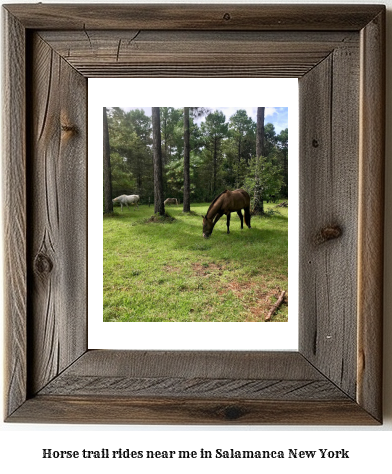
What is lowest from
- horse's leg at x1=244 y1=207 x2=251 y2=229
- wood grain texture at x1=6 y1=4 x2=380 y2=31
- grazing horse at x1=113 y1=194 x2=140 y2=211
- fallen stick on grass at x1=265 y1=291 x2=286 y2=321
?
fallen stick on grass at x1=265 y1=291 x2=286 y2=321

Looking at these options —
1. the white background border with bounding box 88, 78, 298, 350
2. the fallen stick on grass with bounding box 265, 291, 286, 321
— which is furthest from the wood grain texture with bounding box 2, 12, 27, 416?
the fallen stick on grass with bounding box 265, 291, 286, 321

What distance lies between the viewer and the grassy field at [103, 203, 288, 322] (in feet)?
2.71

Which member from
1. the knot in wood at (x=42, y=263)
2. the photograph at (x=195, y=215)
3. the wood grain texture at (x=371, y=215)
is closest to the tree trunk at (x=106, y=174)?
the photograph at (x=195, y=215)

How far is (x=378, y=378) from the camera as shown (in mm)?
783

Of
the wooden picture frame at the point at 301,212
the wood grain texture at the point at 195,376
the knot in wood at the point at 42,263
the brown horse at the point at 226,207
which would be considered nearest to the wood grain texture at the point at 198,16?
the wooden picture frame at the point at 301,212

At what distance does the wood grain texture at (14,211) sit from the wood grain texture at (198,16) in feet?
0.20

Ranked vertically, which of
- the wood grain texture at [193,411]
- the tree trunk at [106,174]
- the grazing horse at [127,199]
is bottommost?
the wood grain texture at [193,411]

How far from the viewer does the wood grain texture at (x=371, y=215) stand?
779 millimetres

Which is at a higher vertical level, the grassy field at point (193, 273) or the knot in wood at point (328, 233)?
the knot in wood at point (328, 233)

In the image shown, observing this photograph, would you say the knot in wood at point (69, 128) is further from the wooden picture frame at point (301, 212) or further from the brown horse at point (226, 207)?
the brown horse at point (226, 207)

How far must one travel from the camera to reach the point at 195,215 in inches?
32.4

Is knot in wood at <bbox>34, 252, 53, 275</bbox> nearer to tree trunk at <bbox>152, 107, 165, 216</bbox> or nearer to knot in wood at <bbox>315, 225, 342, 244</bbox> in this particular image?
tree trunk at <bbox>152, 107, 165, 216</bbox>

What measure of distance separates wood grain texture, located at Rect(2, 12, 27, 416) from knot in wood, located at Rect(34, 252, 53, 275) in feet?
0.07

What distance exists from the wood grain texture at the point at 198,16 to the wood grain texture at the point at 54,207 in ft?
0.18
